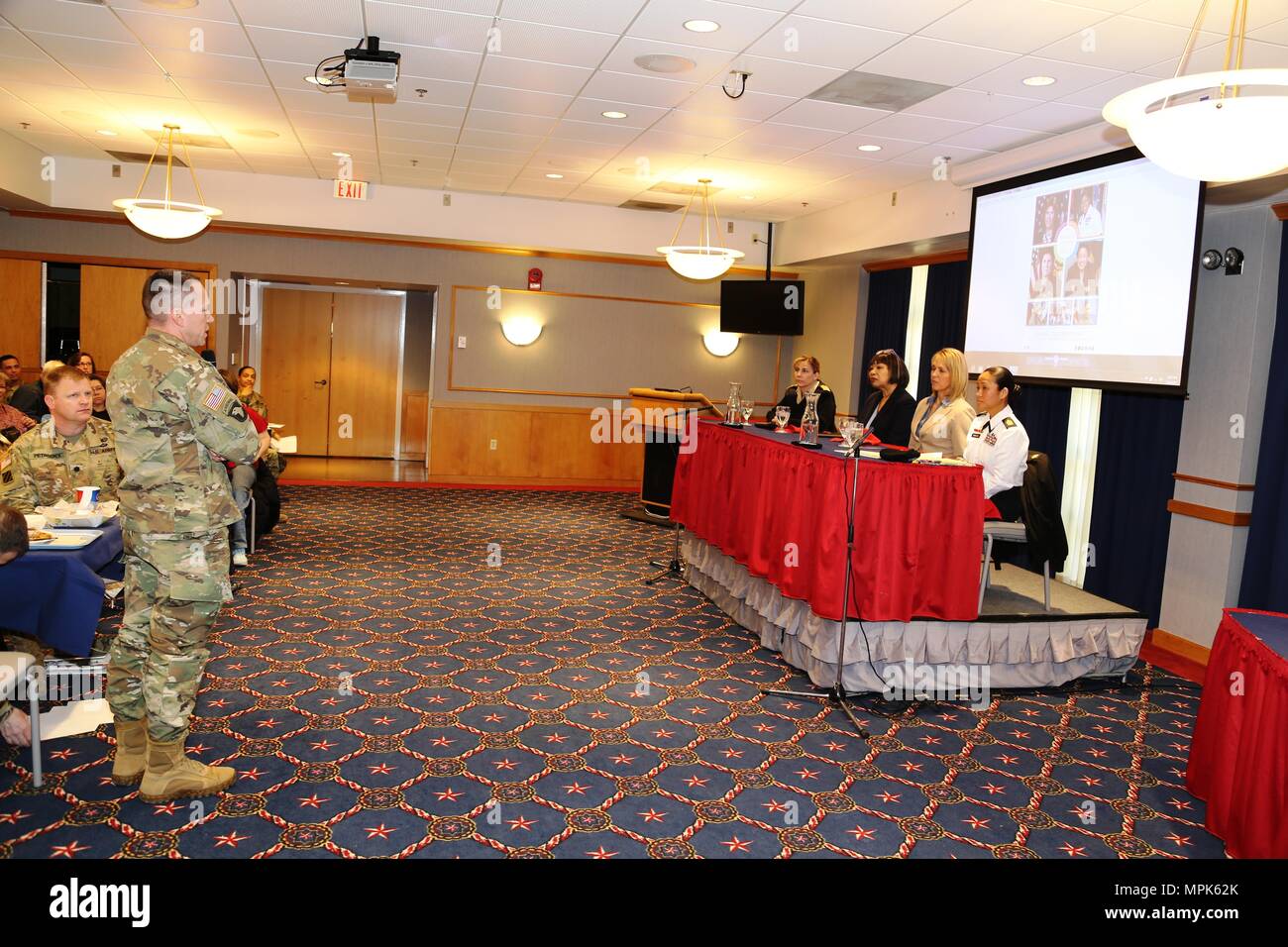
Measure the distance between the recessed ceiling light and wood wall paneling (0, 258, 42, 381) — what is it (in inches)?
326

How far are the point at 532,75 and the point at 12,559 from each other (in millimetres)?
4080

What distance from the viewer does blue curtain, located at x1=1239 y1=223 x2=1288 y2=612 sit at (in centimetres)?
Answer: 538

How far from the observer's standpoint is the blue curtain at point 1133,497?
628cm

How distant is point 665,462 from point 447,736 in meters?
5.18

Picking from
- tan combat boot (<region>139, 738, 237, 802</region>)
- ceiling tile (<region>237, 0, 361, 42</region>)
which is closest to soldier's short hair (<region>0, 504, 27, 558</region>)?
tan combat boot (<region>139, 738, 237, 802</region>)

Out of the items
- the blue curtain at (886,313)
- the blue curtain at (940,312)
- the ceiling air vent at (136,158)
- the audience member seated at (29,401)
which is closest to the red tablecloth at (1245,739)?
the blue curtain at (940,312)

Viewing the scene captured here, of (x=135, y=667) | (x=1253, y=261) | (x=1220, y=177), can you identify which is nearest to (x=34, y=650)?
(x=135, y=667)

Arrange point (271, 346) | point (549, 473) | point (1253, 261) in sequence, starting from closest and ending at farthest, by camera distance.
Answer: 1. point (1253, 261)
2. point (549, 473)
3. point (271, 346)

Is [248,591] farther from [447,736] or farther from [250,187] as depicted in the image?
[250,187]

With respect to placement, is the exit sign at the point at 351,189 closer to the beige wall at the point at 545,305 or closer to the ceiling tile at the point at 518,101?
the beige wall at the point at 545,305

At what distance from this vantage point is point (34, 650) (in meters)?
3.69

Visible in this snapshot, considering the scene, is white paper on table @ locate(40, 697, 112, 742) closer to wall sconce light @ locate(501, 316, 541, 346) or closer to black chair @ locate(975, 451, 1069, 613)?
black chair @ locate(975, 451, 1069, 613)

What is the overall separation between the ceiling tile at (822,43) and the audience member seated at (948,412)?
66.0 inches

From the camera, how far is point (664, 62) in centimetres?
539
